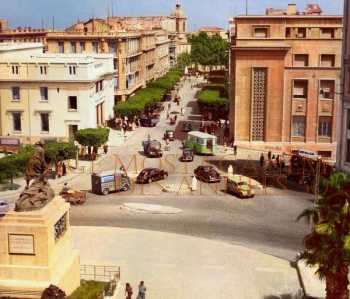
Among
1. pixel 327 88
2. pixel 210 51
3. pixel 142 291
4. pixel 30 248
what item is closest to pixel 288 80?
pixel 327 88

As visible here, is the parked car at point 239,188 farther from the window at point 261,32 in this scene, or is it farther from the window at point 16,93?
the window at point 16,93

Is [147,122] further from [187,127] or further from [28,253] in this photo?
[28,253]

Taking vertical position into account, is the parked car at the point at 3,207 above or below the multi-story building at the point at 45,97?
below

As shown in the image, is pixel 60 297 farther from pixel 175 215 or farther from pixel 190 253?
pixel 175 215

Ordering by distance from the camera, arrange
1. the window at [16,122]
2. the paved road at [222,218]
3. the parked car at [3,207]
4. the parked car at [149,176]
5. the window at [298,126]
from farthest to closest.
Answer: the window at [16,122]
the window at [298,126]
the parked car at [149,176]
the parked car at [3,207]
the paved road at [222,218]

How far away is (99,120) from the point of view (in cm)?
7538

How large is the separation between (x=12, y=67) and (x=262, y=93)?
2691 cm

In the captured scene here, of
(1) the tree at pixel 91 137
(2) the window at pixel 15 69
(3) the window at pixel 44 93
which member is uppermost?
(2) the window at pixel 15 69

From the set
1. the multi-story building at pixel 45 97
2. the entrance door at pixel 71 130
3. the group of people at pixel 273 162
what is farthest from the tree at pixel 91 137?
the group of people at pixel 273 162

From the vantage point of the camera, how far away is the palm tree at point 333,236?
2222 cm

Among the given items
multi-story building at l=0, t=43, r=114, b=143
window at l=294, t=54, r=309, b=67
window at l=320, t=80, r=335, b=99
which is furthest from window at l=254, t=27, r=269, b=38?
multi-story building at l=0, t=43, r=114, b=143

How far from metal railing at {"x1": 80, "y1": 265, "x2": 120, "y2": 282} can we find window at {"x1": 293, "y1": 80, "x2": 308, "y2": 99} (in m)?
37.9

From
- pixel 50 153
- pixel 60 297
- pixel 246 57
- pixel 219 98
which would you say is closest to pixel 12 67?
pixel 50 153

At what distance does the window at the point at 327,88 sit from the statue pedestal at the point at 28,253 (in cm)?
4402
